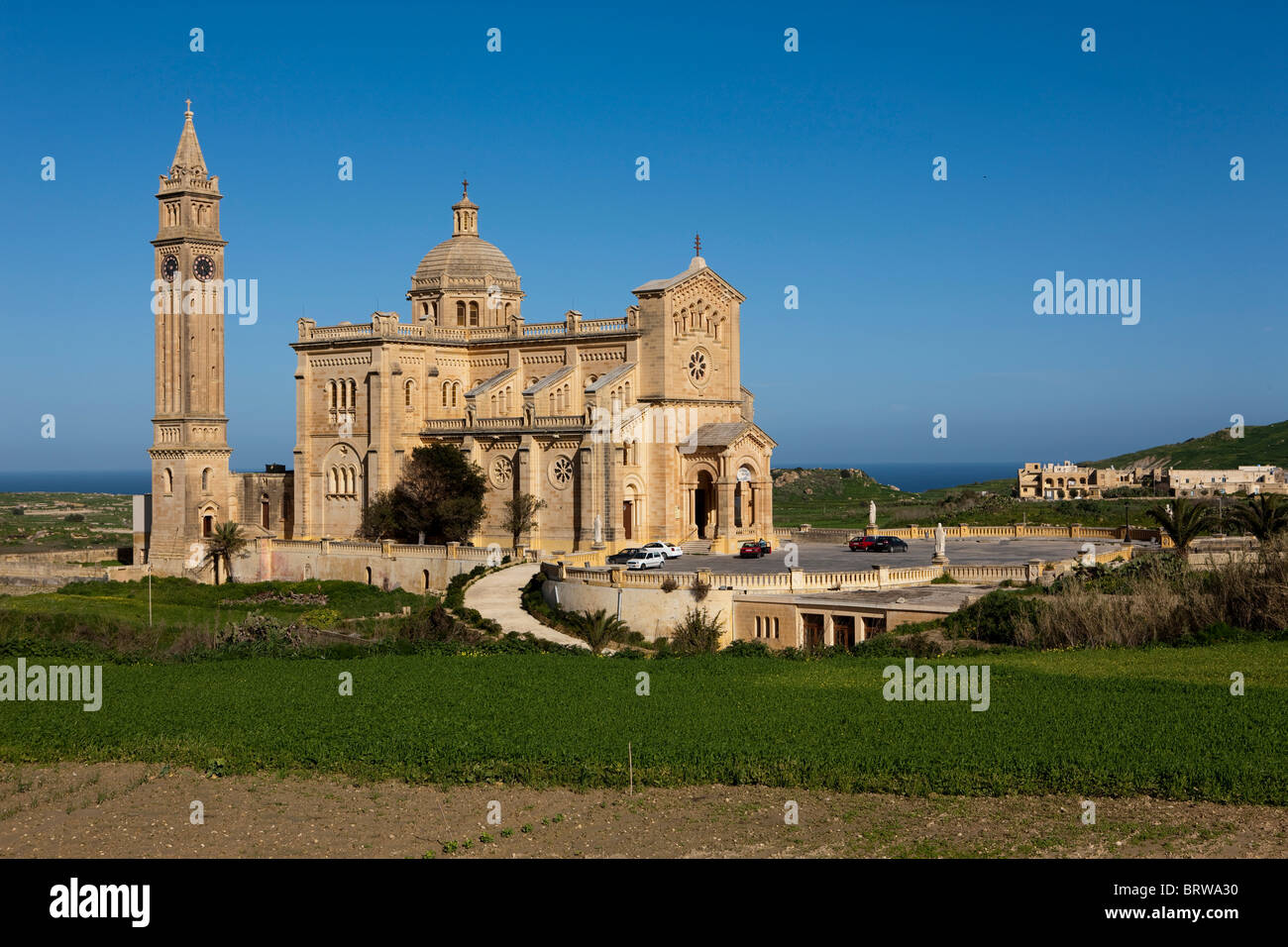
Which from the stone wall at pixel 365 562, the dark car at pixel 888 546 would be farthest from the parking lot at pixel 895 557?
the stone wall at pixel 365 562

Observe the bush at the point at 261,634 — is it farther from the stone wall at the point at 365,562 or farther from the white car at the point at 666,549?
the white car at the point at 666,549

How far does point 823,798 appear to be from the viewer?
Result: 894 inches

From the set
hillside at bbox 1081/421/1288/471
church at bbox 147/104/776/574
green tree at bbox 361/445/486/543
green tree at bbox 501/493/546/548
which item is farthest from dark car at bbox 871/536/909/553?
hillside at bbox 1081/421/1288/471

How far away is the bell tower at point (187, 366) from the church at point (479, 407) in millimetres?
87

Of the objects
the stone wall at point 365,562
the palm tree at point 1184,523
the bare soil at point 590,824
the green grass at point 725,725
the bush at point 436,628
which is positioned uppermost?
the palm tree at point 1184,523

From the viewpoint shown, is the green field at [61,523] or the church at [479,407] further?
the green field at [61,523]

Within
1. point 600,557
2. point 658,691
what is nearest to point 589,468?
point 600,557

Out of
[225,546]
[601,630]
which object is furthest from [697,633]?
[225,546]

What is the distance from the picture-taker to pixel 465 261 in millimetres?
67000

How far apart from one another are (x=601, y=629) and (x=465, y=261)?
1177 inches

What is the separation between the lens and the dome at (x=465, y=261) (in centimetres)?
6688

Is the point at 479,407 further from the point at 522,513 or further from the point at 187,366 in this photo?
the point at 187,366

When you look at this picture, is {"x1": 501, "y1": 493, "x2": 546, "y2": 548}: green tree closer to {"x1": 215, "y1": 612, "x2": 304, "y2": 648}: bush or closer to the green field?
{"x1": 215, "y1": 612, "x2": 304, "y2": 648}: bush
